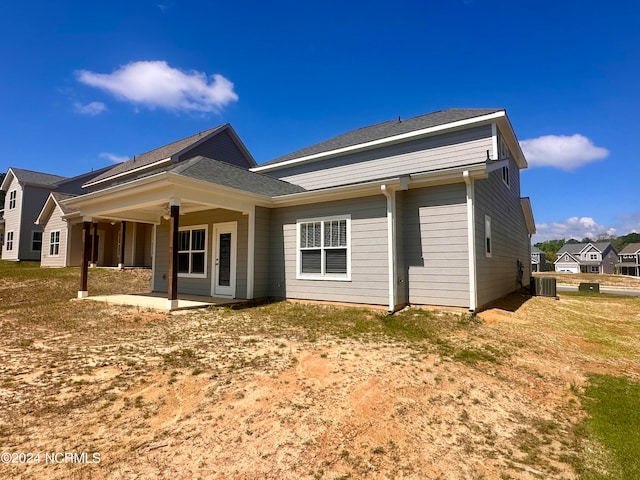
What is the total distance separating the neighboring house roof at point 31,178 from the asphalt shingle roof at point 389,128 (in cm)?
2141

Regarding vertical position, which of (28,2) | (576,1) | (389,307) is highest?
(576,1)

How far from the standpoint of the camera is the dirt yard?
243 cm

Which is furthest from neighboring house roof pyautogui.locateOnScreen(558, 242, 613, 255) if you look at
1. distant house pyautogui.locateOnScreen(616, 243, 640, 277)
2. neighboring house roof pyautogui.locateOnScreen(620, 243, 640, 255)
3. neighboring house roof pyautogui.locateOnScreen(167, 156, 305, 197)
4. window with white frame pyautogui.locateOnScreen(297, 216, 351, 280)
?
window with white frame pyautogui.locateOnScreen(297, 216, 351, 280)

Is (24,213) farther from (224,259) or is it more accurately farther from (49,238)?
(224,259)

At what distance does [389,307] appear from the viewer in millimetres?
7766

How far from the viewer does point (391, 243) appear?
784cm

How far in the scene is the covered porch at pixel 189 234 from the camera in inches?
323

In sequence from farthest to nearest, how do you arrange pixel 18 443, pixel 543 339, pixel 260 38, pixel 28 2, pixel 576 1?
pixel 260 38 → pixel 576 1 → pixel 28 2 → pixel 543 339 → pixel 18 443

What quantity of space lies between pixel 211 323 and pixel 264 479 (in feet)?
16.8

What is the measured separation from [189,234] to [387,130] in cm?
836

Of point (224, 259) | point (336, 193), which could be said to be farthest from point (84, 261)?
point (336, 193)

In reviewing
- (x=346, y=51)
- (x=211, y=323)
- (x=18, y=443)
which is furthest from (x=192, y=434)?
(x=346, y=51)

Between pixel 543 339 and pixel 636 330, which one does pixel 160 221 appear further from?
pixel 636 330

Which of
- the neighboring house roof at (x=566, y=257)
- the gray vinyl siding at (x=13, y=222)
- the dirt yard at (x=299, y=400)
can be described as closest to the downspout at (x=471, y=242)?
the dirt yard at (x=299, y=400)
